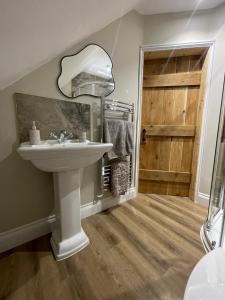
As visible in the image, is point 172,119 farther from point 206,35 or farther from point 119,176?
point 119,176

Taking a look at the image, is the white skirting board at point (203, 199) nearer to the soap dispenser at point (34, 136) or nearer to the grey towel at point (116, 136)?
the grey towel at point (116, 136)

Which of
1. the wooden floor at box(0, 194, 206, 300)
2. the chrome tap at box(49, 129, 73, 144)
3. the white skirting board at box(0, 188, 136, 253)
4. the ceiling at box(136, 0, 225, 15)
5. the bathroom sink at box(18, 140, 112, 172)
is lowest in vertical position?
the wooden floor at box(0, 194, 206, 300)

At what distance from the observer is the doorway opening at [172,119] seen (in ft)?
6.04

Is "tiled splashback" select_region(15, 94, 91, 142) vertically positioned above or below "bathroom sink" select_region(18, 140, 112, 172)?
above

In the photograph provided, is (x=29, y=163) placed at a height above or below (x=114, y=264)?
above

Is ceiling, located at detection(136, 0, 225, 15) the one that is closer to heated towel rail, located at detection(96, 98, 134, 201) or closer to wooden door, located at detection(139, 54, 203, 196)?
wooden door, located at detection(139, 54, 203, 196)

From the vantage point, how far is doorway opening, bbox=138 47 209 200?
1841 millimetres

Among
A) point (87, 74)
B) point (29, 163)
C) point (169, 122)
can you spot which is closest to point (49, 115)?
point (29, 163)

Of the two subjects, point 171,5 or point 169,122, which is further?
point 169,122

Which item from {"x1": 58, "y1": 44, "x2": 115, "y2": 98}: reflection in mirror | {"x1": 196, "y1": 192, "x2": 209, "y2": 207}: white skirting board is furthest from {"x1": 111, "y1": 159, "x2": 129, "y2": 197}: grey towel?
{"x1": 196, "y1": 192, "x2": 209, "y2": 207}: white skirting board

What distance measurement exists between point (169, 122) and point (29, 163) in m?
1.73

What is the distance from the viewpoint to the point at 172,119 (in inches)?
78.2

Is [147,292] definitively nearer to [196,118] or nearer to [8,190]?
[8,190]

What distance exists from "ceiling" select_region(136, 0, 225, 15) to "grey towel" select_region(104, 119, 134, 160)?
1.26m
